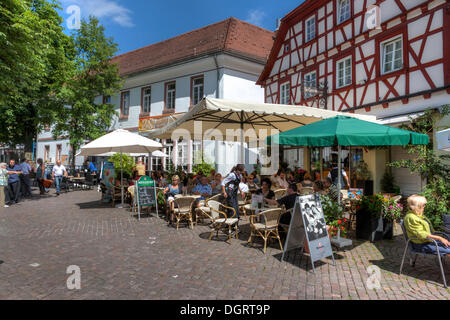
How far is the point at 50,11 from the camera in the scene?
1292 centimetres

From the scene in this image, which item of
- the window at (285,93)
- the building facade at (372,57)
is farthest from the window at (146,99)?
the building facade at (372,57)

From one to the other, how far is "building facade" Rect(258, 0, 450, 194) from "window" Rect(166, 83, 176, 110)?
751cm

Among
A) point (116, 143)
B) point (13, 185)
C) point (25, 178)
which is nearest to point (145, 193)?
point (116, 143)

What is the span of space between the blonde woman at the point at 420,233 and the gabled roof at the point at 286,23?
1199 centimetres

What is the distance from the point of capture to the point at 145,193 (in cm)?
863

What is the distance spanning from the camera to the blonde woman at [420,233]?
13.3 ft

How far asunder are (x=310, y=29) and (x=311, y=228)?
12559mm

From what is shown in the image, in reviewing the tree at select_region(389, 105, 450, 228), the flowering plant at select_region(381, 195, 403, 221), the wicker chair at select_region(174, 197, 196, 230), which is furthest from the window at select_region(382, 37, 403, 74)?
the wicker chair at select_region(174, 197, 196, 230)

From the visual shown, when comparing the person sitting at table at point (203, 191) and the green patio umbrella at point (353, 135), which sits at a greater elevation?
the green patio umbrella at point (353, 135)

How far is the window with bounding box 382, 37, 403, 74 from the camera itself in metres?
10.4

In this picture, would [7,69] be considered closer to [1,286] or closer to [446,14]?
[1,286]

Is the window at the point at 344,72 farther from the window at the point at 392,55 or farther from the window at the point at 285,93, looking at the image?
the window at the point at 285,93

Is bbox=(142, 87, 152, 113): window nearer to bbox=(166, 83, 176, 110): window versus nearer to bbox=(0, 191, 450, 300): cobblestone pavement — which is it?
bbox=(166, 83, 176, 110): window
